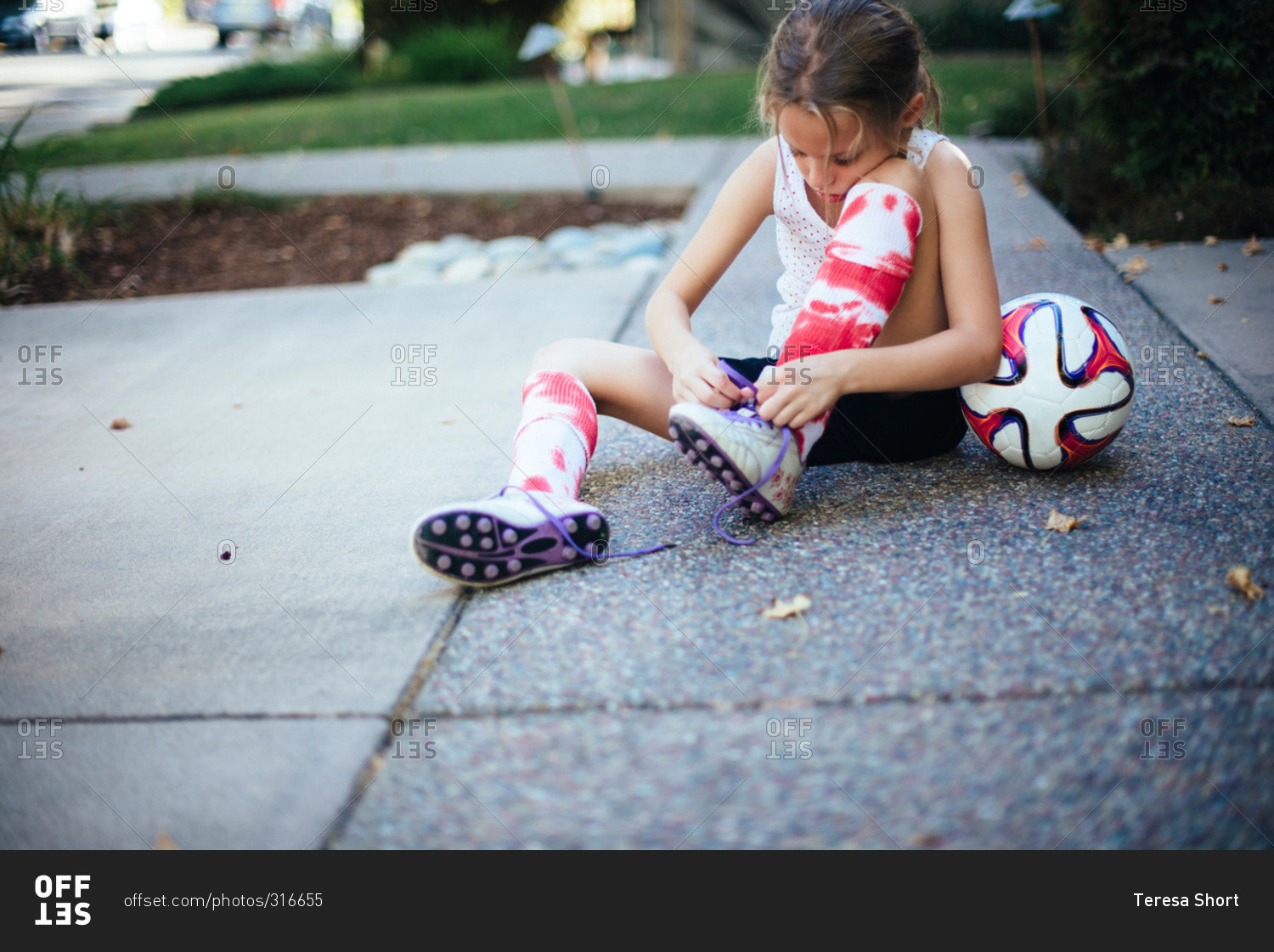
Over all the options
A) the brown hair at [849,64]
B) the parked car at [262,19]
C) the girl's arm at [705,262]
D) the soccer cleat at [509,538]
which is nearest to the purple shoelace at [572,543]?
the soccer cleat at [509,538]

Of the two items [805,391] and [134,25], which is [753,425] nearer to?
[805,391]

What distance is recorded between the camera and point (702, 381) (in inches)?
80.7

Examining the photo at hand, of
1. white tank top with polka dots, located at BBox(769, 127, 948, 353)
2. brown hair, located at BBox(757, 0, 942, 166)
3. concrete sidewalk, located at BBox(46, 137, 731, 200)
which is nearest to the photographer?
brown hair, located at BBox(757, 0, 942, 166)

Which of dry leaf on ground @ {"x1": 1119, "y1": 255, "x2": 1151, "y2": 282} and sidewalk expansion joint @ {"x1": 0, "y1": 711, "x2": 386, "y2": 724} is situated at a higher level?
sidewalk expansion joint @ {"x1": 0, "y1": 711, "x2": 386, "y2": 724}

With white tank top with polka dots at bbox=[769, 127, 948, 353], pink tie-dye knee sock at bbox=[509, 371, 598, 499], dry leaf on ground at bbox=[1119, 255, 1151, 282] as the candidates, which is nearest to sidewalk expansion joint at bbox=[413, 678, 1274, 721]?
pink tie-dye knee sock at bbox=[509, 371, 598, 499]

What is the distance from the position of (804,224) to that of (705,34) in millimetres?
15387

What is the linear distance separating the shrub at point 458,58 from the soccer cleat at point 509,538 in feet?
40.9

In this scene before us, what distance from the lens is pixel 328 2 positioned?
18.2m

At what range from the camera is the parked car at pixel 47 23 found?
4.06 m

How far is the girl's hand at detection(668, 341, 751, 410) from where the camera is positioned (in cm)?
201

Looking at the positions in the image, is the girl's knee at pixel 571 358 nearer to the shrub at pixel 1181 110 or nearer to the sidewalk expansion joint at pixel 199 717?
the sidewalk expansion joint at pixel 199 717

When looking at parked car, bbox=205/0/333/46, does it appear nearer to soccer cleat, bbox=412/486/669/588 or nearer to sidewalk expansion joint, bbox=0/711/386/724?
soccer cleat, bbox=412/486/669/588
